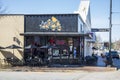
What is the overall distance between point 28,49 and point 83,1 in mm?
24754

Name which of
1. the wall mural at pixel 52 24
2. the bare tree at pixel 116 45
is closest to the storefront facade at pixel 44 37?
the wall mural at pixel 52 24

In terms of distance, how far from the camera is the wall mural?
37.5m

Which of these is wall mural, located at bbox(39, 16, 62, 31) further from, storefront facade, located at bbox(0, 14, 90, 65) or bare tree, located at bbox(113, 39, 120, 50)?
bare tree, located at bbox(113, 39, 120, 50)

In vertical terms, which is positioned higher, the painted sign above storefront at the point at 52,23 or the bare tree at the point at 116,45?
the painted sign above storefront at the point at 52,23

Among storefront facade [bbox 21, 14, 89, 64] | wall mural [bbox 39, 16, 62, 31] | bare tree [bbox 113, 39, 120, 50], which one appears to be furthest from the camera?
bare tree [bbox 113, 39, 120, 50]

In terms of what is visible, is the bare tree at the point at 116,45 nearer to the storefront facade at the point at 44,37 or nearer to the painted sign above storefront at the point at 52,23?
the storefront facade at the point at 44,37

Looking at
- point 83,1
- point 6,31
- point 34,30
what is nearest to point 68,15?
point 34,30

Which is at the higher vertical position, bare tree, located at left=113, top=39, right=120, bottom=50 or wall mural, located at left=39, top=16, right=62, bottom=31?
wall mural, located at left=39, top=16, right=62, bottom=31

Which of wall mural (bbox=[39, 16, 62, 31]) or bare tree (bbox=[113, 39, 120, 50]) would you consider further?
bare tree (bbox=[113, 39, 120, 50])

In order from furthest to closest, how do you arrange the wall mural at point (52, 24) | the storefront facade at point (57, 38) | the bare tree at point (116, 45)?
the bare tree at point (116, 45) < the wall mural at point (52, 24) < the storefront facade at point (57, 38)

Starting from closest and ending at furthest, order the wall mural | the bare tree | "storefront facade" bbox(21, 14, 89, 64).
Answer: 1. "storefront facade" bbox(21, 14, 89, 64)
2. the wall mural
3. the bare tree

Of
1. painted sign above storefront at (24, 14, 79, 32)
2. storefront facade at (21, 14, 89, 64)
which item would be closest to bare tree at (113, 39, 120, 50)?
storefront facade at (21, 14, 89, 64)

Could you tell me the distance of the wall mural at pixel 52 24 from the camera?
37450 mm

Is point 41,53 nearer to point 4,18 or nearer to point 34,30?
point 34,30
